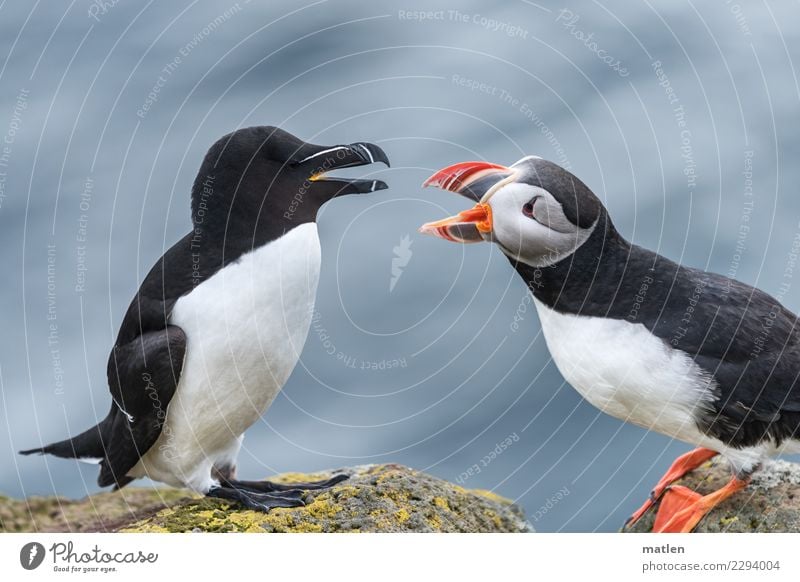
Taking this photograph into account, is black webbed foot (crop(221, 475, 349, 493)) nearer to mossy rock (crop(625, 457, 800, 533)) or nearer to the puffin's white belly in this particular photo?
the puffin's white belly

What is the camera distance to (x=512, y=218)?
16.1 ft

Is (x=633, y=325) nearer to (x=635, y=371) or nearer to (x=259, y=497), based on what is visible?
(x=635, y=371)

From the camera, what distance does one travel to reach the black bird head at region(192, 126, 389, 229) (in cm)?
490

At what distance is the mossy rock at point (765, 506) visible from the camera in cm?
Answer: 514

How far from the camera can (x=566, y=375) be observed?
17.0ft

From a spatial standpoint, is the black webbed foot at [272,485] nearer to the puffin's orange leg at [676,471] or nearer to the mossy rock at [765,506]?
the puffin's orange leg at [676,471]

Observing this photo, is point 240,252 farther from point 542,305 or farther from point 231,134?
point 542,305

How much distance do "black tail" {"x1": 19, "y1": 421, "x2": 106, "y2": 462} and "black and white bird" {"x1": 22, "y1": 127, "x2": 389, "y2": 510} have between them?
0.97 feet

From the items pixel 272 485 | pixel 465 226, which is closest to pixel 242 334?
pixel 272 485

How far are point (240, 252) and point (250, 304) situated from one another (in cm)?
22

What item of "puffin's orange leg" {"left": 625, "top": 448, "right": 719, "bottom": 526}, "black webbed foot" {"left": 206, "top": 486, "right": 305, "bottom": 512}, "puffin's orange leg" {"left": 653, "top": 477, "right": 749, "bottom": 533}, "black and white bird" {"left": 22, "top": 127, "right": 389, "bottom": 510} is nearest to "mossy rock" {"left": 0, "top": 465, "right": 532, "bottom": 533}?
"black webbed foot" {"left": 206, "top": 486, "right": 305, "bottom": 512}

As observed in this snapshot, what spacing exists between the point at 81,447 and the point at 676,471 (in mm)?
2719
